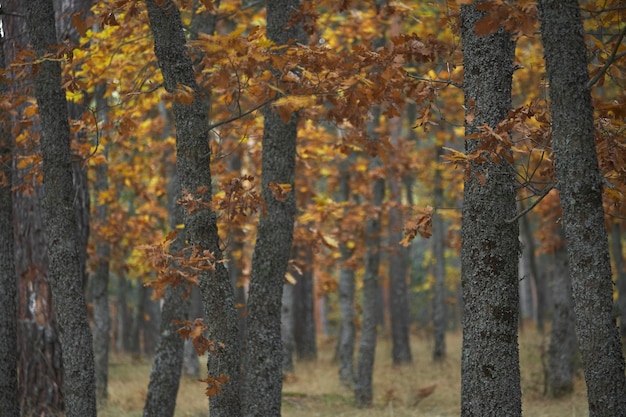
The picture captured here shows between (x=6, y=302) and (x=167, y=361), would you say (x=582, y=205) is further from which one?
(x=167, y=361)

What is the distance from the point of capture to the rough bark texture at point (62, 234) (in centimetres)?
666

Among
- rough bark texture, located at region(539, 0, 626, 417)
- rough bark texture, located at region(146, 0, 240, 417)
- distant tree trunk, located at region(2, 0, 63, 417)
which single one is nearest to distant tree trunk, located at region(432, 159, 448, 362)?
distant tree trunk, located at region(2, 0, 63, 417)

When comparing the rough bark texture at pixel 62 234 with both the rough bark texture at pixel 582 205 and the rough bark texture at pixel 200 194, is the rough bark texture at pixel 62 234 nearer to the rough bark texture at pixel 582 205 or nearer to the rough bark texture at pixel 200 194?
the rough bark texture at pixel 200 194

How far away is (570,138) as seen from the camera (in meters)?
4.40

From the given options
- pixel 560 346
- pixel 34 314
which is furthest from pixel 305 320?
pixel 34 314

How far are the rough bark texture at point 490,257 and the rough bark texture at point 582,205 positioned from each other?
92cm

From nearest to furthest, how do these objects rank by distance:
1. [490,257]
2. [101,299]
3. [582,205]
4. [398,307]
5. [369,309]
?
[582,205]
[490,257]
[369,309]
[101,299]
[398,307]

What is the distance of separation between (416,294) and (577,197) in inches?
1923

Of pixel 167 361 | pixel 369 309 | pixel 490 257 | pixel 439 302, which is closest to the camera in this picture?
pixel 490 257

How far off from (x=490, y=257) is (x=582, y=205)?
3.72 feet

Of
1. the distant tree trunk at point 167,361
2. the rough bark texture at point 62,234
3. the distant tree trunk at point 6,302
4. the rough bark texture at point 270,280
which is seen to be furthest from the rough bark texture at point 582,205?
the distant tree trunk at point 167,361

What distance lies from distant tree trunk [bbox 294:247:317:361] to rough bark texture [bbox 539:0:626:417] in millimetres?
17788

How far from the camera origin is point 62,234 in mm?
6668

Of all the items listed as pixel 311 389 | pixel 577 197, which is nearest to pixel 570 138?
pixel 577 197
